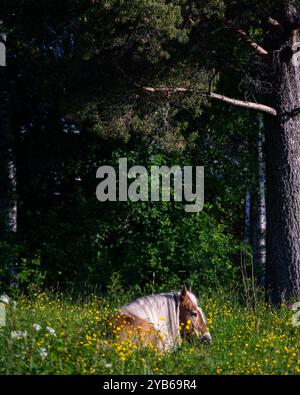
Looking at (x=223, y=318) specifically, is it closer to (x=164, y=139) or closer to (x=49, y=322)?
(x=49, y=322)

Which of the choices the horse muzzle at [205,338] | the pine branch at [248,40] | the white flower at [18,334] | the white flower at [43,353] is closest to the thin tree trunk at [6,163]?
the pine branch at [248,40]

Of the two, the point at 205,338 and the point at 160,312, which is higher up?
the point at 160,312

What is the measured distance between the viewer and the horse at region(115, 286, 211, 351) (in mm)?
7824

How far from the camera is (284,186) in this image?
12336mm

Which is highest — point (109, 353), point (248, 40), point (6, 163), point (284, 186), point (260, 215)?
point (248, 40)

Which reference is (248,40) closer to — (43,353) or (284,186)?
(284,186)

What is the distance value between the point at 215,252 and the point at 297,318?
15.4 feet

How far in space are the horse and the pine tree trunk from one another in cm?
454

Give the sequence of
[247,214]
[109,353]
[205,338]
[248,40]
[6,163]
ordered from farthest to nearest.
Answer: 1. [247,214]
2. [6,163]
3. [248,40]
4. [205,338]
5. [109,353]

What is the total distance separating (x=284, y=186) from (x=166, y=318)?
4.97 metres

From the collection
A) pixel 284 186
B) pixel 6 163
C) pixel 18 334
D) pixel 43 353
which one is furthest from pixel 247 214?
pixel 43 353
